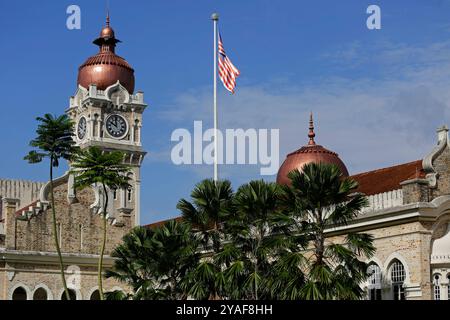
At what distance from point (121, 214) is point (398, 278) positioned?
2797cm

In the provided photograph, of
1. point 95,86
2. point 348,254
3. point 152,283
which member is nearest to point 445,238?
point 348,254

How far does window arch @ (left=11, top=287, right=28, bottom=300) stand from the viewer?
55.8m

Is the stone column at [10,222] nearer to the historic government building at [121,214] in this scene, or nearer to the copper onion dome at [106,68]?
the historic government building at [121,214]

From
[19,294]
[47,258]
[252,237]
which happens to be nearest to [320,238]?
[252,237]

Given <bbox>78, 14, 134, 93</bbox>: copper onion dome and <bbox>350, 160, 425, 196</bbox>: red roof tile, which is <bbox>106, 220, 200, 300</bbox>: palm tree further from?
<bbox>78, 14, 134, 93</bbox>: copper onion dome

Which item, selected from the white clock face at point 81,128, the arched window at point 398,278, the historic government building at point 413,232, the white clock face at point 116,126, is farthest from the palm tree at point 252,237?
the white clock face at point 81,128

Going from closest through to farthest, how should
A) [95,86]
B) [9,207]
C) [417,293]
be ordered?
[417,293]
[9,207]
[95,86]

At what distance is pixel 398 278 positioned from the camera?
39.2 metres

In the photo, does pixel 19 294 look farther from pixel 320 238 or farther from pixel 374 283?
pixel 320 238

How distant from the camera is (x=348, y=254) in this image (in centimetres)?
3412

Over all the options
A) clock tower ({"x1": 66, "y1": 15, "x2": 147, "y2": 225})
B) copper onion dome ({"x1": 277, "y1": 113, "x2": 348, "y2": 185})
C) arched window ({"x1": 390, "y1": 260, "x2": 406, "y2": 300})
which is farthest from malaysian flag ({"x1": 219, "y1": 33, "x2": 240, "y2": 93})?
clock tower ({"x1": 66, "y1": 15, "x2": 147, "y2": 225})

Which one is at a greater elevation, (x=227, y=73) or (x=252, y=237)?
(x=227, y=73)
